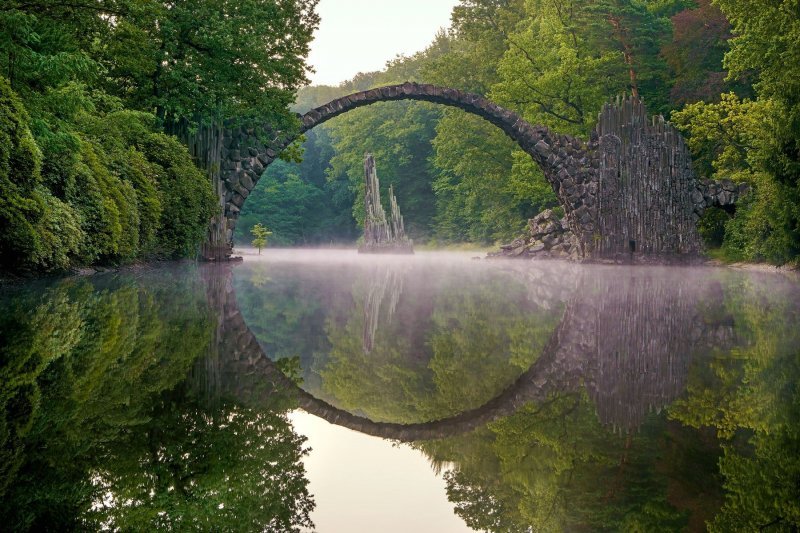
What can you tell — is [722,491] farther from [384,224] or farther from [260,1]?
[384,224]

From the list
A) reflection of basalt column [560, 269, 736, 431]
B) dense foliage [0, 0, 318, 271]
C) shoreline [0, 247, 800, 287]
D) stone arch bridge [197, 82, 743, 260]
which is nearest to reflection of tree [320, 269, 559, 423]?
reflection of basalt column [560, 269, 736, 431]

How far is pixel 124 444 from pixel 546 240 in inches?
1208

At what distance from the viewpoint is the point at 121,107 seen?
16.4 m

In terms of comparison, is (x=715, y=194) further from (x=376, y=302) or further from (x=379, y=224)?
(x=376, y=302)

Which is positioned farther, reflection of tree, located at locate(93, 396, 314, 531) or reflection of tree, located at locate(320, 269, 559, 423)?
reflection of tree, located at locate(320, 269, 559, 423)

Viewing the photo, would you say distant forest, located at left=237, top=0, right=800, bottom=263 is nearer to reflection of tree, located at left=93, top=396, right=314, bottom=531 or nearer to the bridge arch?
the bridge arch

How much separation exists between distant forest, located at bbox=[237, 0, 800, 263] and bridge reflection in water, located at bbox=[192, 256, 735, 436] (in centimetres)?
1125

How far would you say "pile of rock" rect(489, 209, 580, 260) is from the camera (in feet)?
103

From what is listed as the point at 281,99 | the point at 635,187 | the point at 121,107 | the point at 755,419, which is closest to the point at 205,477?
the point at 755,419

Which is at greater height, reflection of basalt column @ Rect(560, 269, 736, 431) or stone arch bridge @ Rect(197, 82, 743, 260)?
stone arch bridge @ Rect(197, 82, 743, 260)

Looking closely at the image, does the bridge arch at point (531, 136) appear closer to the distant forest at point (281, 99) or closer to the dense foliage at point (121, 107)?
the distant forest at point (281, 99)

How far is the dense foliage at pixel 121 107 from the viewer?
10.3 m

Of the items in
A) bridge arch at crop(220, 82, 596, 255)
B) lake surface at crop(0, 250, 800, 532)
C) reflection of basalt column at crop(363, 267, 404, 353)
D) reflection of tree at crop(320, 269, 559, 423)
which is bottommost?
reflection of basalt column at crop(363, 267, 404, 353)

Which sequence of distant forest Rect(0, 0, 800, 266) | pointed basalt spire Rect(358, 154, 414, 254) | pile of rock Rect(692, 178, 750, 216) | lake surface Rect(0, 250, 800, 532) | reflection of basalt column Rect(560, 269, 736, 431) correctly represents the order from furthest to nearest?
pointed basalt spire Rect(358, 154, 414, 254) < pile of rock Rect(692, 178, 750, 216) < distant forest Rect(0, 0, 800, 266) < reflection of basalt column Rect(560, 269, 736, 431) < lake surface Rect(0, 250, 800, 532)
